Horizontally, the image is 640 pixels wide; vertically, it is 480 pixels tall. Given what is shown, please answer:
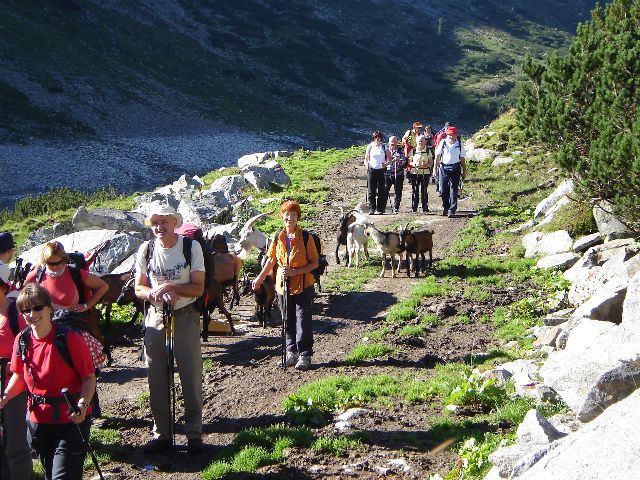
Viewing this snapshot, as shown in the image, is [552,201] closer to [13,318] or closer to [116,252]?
[116,252]

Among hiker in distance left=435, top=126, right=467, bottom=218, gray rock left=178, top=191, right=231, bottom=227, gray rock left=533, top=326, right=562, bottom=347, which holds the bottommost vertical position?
gray rock left=533, top=326, right=562, bottom=347

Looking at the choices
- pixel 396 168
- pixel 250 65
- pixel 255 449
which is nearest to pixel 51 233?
pixel 396 168

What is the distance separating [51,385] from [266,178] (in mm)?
19224

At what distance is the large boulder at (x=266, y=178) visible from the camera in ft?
77.3

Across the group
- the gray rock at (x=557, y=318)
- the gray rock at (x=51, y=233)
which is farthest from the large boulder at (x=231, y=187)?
the gray rock at (x=557, y=318)

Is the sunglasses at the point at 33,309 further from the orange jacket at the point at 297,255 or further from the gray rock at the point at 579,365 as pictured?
the gray rock at the point at 579,365

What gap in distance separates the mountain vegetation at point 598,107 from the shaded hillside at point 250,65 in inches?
1446

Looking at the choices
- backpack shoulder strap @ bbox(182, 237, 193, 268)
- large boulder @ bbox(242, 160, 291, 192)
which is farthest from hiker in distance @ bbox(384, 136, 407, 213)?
backpack shoulder strap @ bbox(182, 237, 193, 268)

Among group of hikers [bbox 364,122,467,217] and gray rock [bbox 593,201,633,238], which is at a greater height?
group of hikers [bbox 364,122,467,217]

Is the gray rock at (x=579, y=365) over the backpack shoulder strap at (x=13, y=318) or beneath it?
beneath

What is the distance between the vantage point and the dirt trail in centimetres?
627

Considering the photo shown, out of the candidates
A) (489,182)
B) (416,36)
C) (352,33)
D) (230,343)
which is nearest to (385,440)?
(230,343)

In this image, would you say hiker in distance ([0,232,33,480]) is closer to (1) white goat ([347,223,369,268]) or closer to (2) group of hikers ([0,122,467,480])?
(2) group of hikers ([0,122,467,480])

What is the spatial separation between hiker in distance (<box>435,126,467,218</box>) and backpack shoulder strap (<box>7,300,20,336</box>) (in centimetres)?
1257
